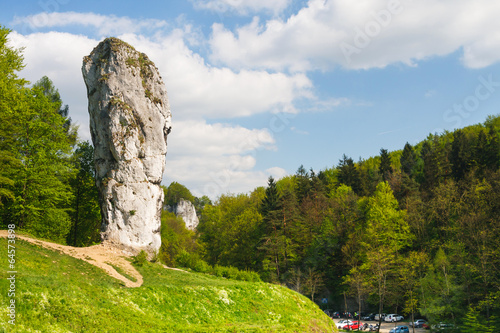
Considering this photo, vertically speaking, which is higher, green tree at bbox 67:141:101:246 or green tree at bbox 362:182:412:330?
green tree at bbox 67:141:101:246

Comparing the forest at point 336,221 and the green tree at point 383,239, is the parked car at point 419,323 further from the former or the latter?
the green tree at point 383,239

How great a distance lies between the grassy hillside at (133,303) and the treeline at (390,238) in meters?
19.4

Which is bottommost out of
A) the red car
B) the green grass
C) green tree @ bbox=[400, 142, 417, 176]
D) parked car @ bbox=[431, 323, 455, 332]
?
the red car

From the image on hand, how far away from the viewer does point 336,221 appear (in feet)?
193

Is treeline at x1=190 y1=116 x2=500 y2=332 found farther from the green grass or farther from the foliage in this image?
the foliage

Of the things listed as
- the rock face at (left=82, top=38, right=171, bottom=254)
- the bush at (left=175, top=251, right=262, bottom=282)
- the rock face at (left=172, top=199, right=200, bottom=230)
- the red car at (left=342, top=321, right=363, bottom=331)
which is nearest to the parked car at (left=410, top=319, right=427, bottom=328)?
the red car at (left=342, top=321, right=363, bottom=331)

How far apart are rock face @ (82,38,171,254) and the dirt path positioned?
8.12 feet

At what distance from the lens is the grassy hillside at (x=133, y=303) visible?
42.3 ft

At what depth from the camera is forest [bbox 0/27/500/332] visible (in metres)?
34.5

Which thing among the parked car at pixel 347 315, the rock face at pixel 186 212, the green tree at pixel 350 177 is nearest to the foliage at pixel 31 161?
the parked car at pixel 347 315

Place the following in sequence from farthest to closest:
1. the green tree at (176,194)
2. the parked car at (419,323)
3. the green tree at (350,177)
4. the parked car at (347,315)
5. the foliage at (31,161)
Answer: the green tree at (176,194), the green tree at (350,177), the parked car at (347,315), the parked car at (419,323), the foliage at (31,161)

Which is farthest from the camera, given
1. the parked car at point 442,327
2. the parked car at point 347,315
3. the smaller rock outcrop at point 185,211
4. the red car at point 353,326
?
the smaller rock outcrop at point 185,211

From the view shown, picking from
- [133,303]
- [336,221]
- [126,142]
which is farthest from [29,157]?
[336,221]

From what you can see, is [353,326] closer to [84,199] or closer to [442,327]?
[442,327]
